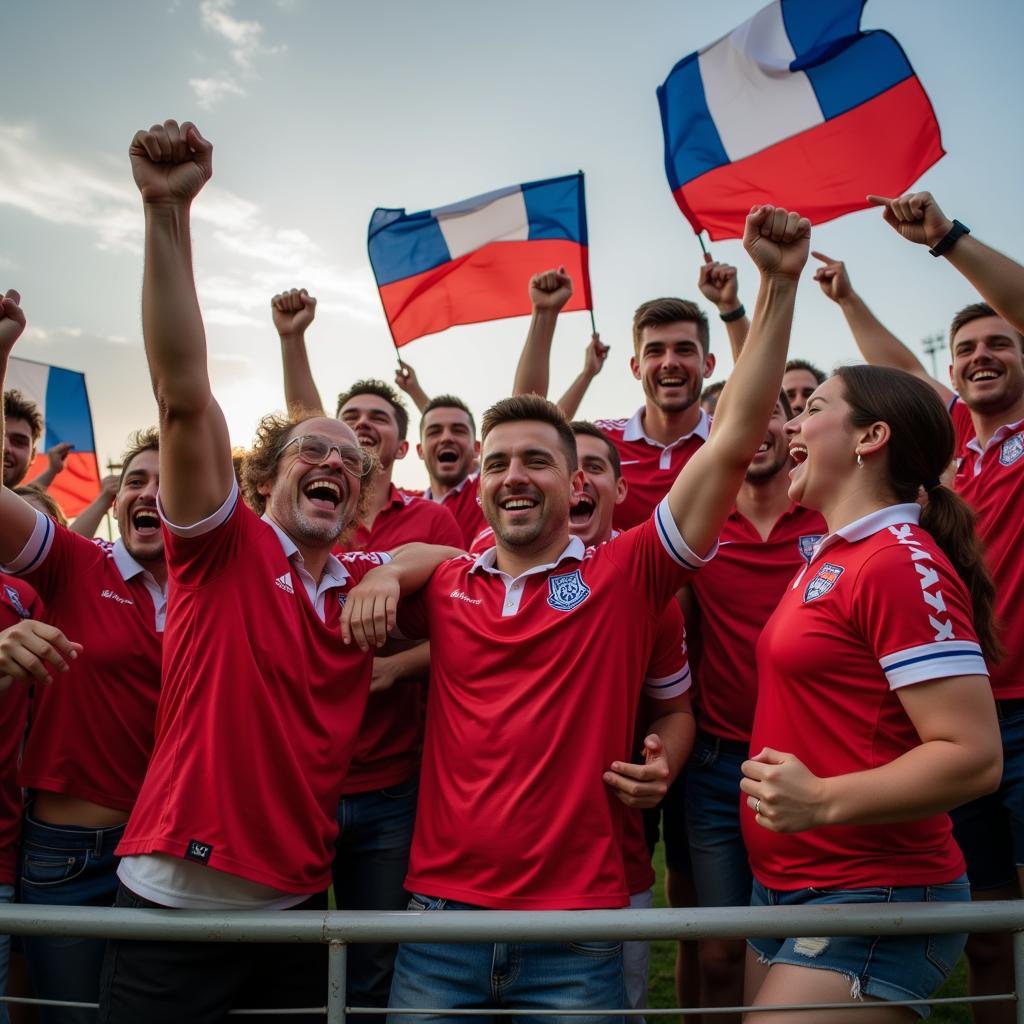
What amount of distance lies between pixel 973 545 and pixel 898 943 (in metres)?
1.14

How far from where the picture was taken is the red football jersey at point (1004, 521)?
3373 millimetres

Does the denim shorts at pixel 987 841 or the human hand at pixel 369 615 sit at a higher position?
the human hand at pixel 369 615

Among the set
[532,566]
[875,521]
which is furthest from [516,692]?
[875,521]

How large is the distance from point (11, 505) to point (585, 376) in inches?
171

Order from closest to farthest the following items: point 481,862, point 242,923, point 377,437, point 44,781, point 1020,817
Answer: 1. point 242,923
2. point 481,862
3. point 44,781
4. point 1020,817
5. point 377,437

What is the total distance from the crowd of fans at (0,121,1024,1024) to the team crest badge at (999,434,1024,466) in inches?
0.4

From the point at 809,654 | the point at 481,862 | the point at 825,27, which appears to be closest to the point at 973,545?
the point at 809,654

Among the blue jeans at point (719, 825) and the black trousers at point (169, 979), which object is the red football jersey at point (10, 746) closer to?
the black trousers at point (169, 979)

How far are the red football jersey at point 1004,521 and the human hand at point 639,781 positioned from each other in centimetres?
143

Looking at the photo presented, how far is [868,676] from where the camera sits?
229 centimetres

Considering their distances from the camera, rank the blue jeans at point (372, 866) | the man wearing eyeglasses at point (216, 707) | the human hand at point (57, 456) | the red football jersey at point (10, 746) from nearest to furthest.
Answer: the man wearing eyeglasses at point (216, 707) < the blue jeans at point (372, 866) < the red football jersey at point (10, 746) < the human hand at point (57, 456)

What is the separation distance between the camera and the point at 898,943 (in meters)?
2.19

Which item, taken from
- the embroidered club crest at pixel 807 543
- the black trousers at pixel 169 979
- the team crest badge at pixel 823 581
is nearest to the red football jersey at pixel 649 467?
the embroidered club crest at pixel 807 543

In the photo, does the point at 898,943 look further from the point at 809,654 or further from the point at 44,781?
the point at 44,781
